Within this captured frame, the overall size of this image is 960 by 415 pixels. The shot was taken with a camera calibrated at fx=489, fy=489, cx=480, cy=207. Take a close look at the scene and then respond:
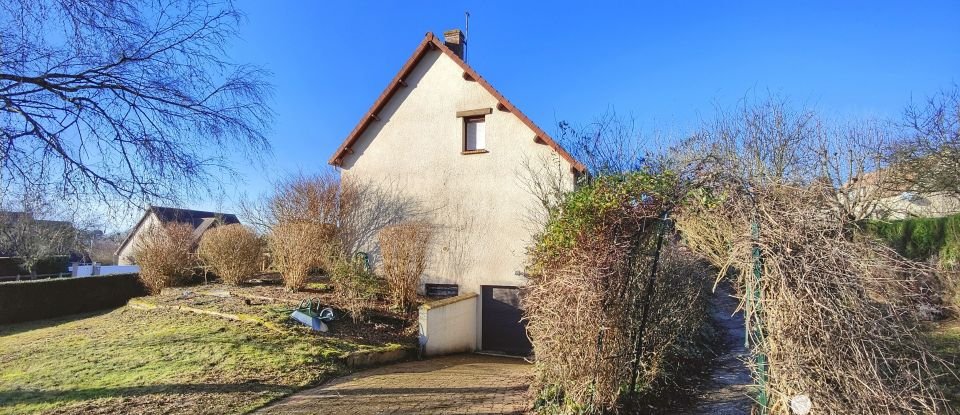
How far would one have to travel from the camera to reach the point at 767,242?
12.5 ft

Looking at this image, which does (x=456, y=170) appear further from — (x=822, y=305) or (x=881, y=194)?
(x=881, y=194)

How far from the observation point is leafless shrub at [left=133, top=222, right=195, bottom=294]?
14.3 meters

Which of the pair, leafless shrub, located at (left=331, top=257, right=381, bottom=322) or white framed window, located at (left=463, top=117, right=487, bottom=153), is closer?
leafless shrub, located at (left=331, top=257, right=381, bottom=322)

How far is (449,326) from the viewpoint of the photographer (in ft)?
37.0

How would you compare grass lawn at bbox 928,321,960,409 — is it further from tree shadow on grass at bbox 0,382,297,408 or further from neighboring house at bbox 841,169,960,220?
tree shadow on grass at bbox 0,382,297,408

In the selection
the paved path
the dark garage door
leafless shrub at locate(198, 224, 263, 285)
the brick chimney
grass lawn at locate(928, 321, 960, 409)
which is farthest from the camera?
the brick chimney

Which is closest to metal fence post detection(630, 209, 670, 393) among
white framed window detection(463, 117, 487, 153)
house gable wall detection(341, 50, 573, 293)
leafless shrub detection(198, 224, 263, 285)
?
house gable wall detection(341, 50, 573, 293)

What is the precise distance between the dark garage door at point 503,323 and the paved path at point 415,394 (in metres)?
3.98

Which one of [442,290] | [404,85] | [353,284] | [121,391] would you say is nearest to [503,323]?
[442,290]

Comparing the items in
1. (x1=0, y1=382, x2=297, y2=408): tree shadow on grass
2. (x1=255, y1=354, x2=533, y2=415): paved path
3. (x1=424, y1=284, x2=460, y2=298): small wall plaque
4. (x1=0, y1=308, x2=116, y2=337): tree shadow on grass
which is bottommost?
(x1=0, y1=308, x2=116, y2=337): tree shadow on grass

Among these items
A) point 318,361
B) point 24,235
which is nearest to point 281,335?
point 318,361

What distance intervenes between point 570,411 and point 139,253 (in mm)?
14340

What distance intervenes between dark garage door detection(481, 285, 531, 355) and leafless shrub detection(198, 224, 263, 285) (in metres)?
6.70

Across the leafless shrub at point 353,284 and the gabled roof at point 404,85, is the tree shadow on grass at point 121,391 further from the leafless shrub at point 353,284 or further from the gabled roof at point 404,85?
the gabled roof at point 404,85
